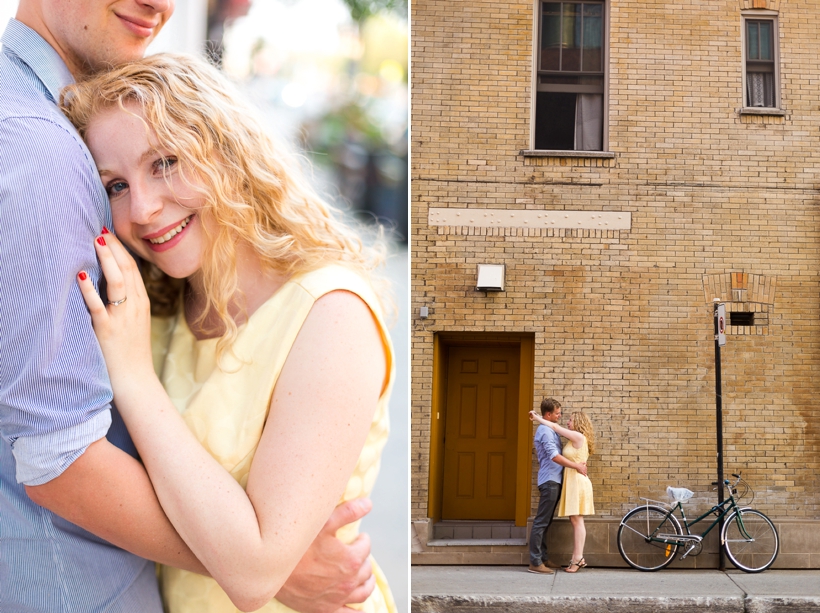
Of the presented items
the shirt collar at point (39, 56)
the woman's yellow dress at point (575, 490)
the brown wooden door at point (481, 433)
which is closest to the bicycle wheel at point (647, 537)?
the woman's yellow dress at point (575, 490)

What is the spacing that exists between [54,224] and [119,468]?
0.43m

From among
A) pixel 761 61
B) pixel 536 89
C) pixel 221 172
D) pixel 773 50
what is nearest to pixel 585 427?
pixel 536 89

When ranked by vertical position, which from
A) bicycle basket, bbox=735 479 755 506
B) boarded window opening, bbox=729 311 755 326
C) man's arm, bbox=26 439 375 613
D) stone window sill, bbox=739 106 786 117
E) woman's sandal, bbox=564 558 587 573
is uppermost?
stone window sill, bbox=739 106 786 117

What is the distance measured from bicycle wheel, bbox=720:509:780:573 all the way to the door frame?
2207mm

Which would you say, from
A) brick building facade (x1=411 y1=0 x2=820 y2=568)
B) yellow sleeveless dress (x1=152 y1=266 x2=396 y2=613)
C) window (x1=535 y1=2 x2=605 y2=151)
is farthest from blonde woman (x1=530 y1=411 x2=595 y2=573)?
yellow sleeveless dress (x1=152 y1=266 x2=396 y2=613)

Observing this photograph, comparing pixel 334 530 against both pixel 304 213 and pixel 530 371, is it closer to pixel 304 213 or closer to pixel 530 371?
pixel 304 213

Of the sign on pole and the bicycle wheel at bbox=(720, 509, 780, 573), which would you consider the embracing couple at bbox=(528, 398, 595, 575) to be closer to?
the bicycle wheel at bbox=(720, 509, 780, 573)

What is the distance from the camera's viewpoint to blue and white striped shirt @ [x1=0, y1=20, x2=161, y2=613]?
4.24 feet

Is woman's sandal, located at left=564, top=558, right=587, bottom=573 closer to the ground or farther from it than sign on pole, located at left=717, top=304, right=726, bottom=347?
closer to the ground

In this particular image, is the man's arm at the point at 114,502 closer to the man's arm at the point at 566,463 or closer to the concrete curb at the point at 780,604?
the concrete curb at the point at 780,604

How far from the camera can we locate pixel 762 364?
29.3ft

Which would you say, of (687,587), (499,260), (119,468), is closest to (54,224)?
(119,468)

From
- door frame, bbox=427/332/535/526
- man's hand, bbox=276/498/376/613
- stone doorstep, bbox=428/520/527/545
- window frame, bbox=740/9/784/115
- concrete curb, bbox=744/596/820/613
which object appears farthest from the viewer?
window frame, bbox=740/9/784/115

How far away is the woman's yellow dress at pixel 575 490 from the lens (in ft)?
26.3
